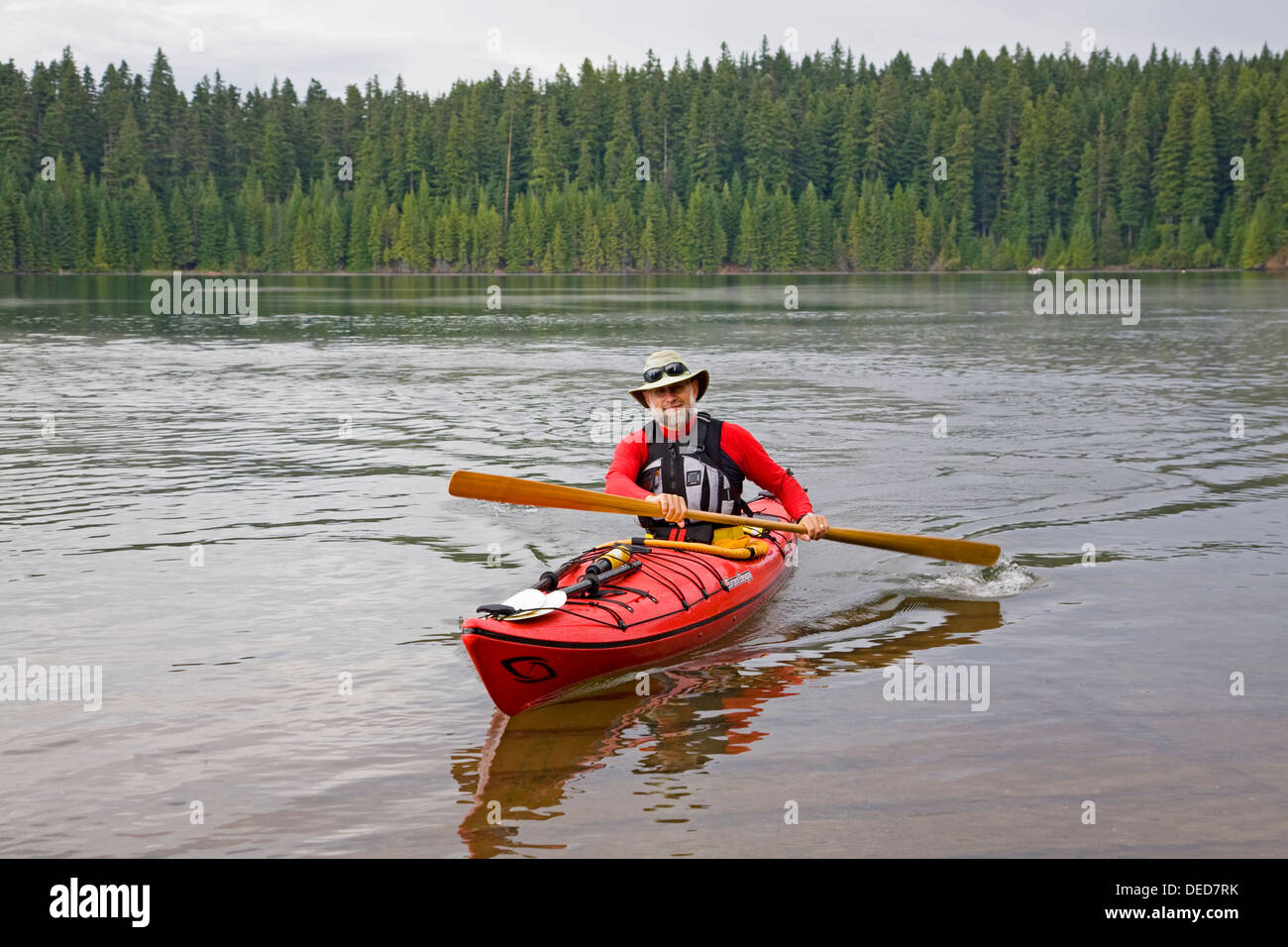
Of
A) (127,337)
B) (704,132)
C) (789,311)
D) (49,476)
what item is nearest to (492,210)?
(704,132)

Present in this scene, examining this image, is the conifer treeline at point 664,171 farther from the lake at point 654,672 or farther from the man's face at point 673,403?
the man's face at point 673,403

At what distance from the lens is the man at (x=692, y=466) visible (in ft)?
37.1

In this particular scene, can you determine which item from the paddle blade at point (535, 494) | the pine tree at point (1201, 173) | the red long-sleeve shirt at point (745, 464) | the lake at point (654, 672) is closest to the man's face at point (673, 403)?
the red long-sleeve shirt at point (745, 464)

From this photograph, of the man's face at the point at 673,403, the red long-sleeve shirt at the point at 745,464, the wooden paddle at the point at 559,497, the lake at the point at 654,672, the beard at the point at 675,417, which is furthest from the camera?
the red long-sleeve shirt at the point at 745,464

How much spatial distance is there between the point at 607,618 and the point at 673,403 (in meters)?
2.44

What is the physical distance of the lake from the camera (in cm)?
750

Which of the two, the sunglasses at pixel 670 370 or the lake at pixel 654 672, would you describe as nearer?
the lake at pixel 654 672

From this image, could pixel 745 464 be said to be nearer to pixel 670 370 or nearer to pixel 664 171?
pixel 670 370

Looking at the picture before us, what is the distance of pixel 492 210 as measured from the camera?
151m

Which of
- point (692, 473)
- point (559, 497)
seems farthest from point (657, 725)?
point (692, 473)

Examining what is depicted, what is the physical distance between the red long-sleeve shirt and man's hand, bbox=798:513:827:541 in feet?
0.44

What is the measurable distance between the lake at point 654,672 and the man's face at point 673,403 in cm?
197
